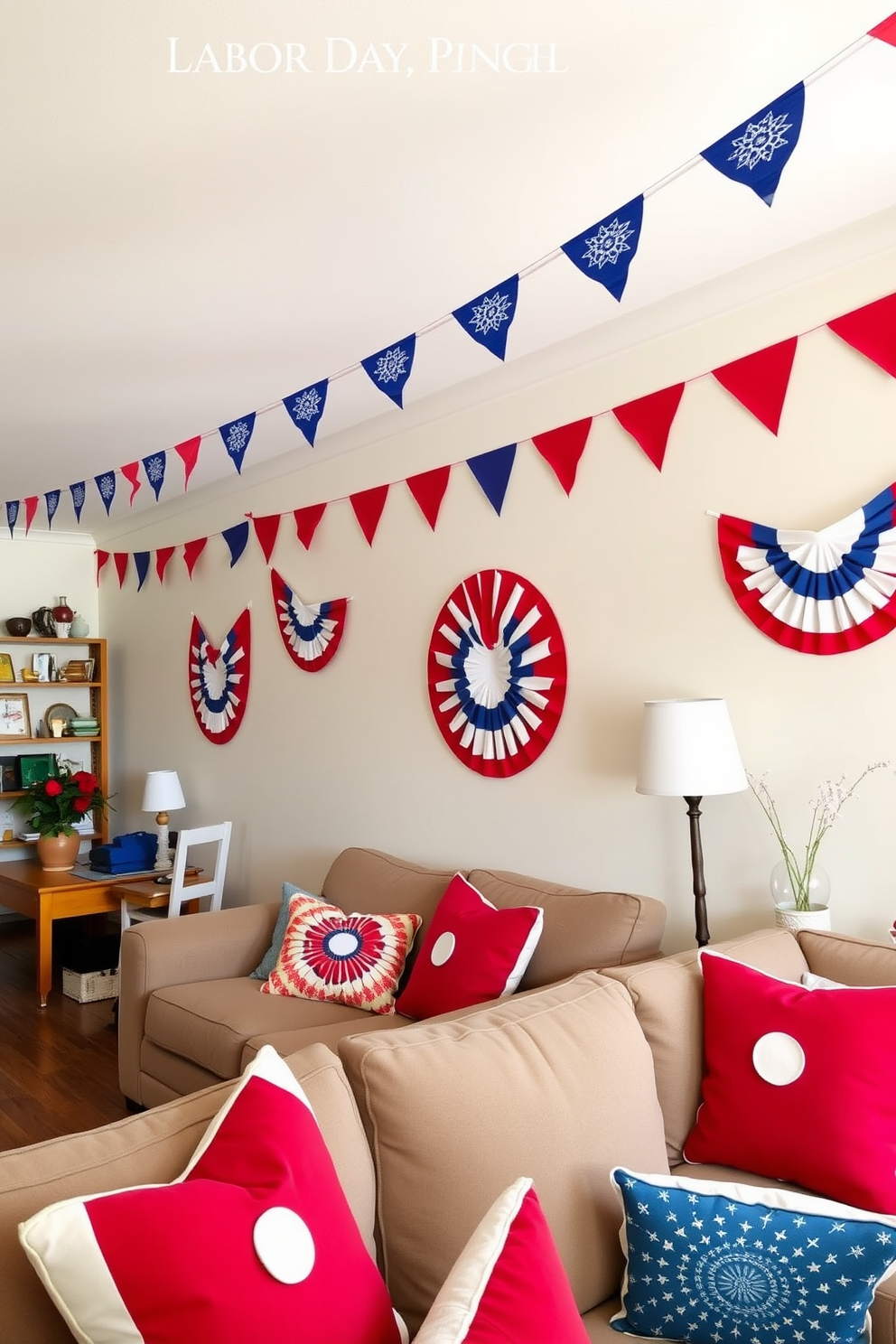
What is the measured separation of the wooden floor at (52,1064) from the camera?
3.35m

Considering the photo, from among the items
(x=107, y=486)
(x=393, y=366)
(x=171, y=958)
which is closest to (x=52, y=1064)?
(x=171, y=958)

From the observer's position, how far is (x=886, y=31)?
1699 millimetres

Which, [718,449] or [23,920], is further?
[23,920]

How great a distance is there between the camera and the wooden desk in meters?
4.64

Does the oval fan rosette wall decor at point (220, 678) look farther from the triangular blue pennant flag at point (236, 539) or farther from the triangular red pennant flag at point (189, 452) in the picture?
the triangular red pennant flag at point (189, 452)

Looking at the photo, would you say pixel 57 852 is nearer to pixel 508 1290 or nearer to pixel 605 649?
pixel 605 649

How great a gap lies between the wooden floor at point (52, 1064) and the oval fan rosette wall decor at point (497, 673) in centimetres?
175

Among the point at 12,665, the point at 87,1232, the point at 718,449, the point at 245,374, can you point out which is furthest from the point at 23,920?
the point at 87,1232

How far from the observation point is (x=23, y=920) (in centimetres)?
614

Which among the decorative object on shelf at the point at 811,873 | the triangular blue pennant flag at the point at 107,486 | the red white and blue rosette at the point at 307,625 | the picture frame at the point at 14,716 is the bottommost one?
the decorative object on shelf at the point at 811,873

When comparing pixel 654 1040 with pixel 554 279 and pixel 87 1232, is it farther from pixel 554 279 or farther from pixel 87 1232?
pixel 554 279

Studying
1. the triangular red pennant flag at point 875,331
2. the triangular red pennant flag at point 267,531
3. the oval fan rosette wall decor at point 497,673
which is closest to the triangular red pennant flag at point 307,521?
the triangular red pennant flag at point 267,531

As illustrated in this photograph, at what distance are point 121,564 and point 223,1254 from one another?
536cm

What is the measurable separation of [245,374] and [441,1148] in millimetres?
2650
